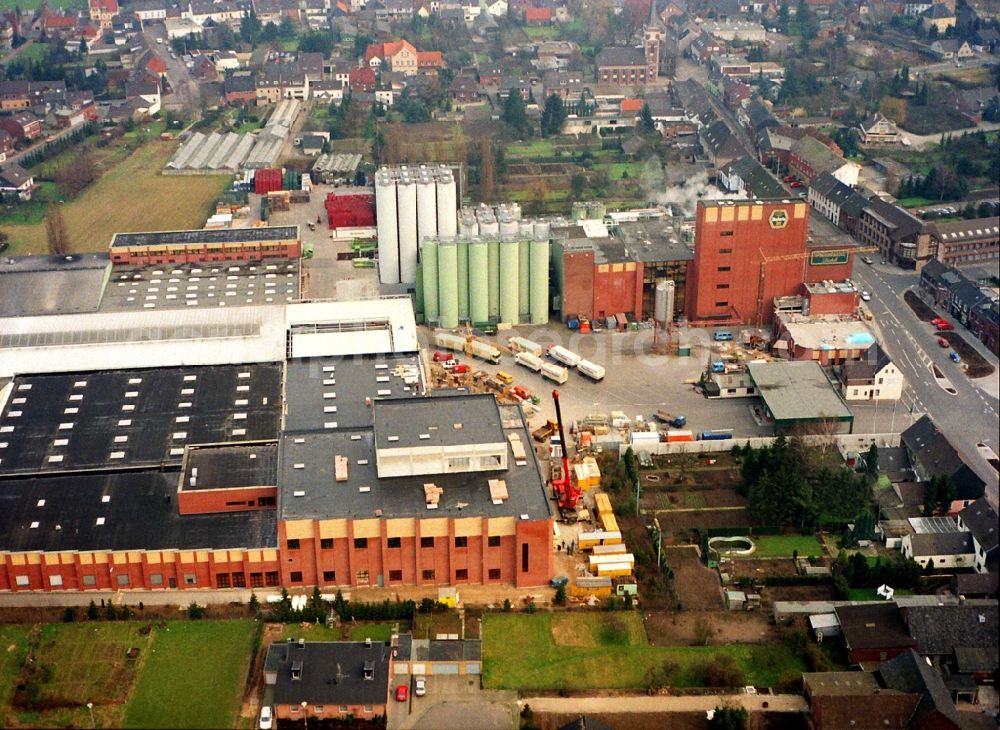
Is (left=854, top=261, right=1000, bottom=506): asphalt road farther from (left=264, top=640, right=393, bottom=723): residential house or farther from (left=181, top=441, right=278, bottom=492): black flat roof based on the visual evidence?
(left=181, top=441, right=278, bottom=492): black flat roof

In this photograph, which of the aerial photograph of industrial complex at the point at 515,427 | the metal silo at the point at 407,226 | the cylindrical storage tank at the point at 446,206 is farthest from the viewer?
the cylindrical storage tank at the point at 446,206

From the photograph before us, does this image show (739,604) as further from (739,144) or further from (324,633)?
(739,144)

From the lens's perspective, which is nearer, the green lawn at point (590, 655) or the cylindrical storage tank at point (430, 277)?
the green lawn at point (590, 655)

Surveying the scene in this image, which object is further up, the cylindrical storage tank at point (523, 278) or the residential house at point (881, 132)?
the residential house at point (881, 132)

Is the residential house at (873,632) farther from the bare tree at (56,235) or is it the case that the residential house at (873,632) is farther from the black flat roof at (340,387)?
the bare tree at (56,235)

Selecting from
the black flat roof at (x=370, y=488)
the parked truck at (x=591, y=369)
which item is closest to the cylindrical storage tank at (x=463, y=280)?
the parked truck at (x=591, y=369)

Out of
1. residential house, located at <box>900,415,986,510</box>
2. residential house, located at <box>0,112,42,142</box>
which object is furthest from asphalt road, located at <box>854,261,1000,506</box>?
residential house, located at <box>0,112,42,142</box>

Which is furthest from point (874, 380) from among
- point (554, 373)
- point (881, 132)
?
point (881, 132)

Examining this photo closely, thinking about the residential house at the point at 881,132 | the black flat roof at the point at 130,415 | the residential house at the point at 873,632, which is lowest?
the residential house at the point at 873,632
